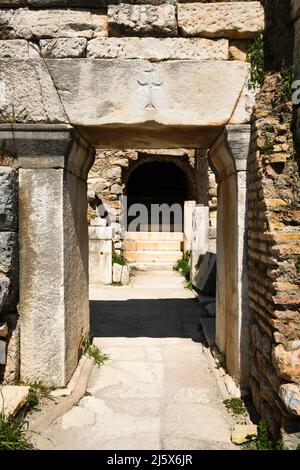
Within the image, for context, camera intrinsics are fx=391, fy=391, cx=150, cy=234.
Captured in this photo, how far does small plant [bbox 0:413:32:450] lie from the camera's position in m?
2.34

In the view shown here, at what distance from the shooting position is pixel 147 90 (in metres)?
3.18

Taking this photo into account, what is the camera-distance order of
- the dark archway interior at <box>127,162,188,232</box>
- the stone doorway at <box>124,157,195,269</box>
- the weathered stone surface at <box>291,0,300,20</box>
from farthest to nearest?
the dark archway interior at <box>127,162,188,232</box>
the stone doorway at <box>124,157,195,269</box>
the weathered stone surface at <box>291,0,300,20</box>

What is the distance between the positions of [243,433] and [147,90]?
263cm

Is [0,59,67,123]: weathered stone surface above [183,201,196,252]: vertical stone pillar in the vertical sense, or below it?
above

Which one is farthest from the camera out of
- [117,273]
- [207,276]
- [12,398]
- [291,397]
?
[117,273]

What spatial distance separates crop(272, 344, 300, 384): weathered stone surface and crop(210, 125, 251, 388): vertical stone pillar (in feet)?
2.90

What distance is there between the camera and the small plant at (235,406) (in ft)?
9.57

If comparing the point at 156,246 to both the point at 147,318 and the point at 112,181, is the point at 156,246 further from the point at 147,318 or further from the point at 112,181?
the point at 147,318

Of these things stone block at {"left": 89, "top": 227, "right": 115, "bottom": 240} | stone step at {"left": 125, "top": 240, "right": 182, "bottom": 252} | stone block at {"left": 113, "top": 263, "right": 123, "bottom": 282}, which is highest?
stone block at {"left": 89, "top": 227, "right": 115, "bottom": 240}

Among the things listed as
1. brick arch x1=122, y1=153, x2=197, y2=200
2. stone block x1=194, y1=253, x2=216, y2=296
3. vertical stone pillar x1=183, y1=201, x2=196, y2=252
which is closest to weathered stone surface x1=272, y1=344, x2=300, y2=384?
stone block x1=194, y1=253, x2=216, y2=296

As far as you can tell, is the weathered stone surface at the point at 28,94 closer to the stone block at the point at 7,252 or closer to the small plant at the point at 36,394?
the stone block at the point at 7,252

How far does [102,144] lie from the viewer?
155 inches

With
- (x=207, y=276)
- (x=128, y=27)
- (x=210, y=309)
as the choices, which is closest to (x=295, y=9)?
(x=128, y=27)

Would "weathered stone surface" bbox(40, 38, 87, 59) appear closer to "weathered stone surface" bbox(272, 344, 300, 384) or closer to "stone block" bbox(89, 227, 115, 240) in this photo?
"weathered stone surface" bbox(272, 344, 300, 384)
